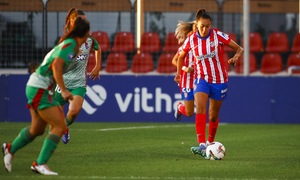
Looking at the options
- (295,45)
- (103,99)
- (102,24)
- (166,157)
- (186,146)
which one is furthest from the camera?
(295,45)

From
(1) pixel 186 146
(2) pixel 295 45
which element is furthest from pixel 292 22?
(1) pixel 186 146

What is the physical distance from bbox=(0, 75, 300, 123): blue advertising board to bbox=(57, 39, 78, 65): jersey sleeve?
291 inches

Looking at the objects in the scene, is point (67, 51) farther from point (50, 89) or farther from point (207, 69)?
point (207, 69)

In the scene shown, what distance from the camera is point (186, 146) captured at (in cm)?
888

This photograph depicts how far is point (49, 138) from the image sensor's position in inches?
229

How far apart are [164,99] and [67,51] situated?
7.69 meters

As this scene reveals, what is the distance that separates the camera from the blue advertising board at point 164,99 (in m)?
13.2

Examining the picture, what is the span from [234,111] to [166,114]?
5.28ft

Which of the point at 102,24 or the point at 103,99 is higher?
the point at 102,24

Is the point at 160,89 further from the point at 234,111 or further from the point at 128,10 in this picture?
the point at 128,10

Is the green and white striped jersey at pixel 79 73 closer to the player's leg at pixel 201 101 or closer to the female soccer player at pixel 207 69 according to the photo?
the female soccer player at pixel 207 69

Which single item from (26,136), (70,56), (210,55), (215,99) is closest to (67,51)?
(70,56)

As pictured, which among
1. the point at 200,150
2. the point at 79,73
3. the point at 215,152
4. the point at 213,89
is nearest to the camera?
the point at 215,152

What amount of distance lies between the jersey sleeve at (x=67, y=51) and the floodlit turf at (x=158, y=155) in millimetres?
1209
